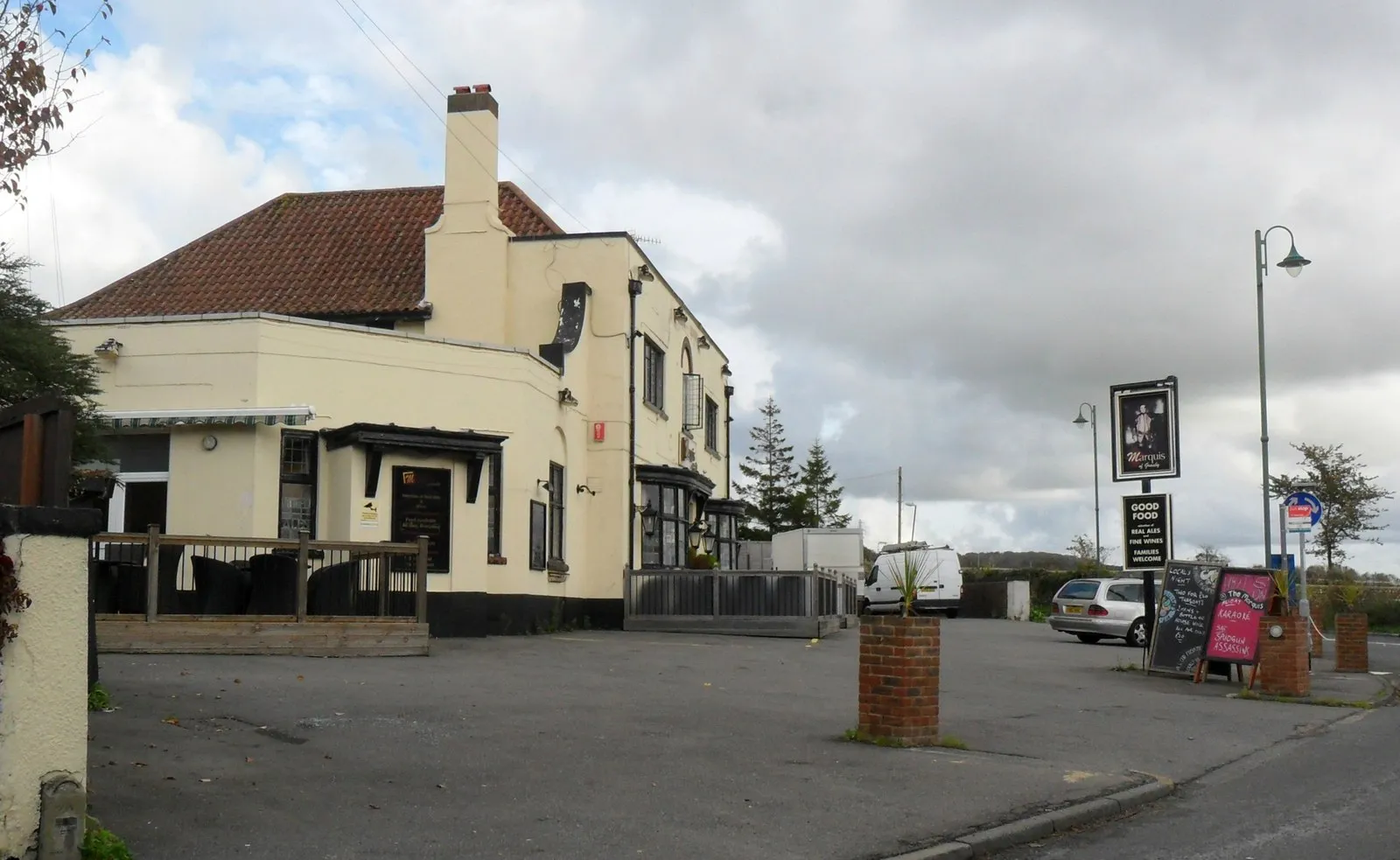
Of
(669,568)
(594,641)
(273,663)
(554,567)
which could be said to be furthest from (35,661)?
(669,568)

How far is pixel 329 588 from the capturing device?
17000 mm

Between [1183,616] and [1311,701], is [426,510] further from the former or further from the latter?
[1311,701]

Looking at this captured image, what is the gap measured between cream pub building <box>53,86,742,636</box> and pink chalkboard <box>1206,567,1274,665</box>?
10702mm

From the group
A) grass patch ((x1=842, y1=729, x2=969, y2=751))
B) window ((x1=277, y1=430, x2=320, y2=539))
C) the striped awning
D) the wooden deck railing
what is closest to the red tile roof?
window ((x1=277, y1=430, x2=320, y2=539))

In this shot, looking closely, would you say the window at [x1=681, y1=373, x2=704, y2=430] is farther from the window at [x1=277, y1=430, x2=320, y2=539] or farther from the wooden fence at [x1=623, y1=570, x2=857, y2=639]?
the window at [x1=277, y1=430, x2=320, y2=539]

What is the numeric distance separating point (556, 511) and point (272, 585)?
8.85 metres

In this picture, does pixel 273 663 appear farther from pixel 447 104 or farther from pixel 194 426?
pixel 447 104

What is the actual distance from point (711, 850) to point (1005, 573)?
153 feet

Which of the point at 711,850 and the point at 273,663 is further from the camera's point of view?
the point at 273,663

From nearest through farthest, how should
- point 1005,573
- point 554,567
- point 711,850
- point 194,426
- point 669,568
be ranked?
point 711,850 < point 194,426 < point 554,567 < point 669,568 < point 1005,573

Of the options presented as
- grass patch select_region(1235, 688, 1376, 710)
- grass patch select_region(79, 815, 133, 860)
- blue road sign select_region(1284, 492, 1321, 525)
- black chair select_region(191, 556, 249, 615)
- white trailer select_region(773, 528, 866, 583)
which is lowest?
grass patch select_region(1235, 688, 1376, 710)

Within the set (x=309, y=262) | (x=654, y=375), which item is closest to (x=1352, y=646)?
(x=654, y=375)

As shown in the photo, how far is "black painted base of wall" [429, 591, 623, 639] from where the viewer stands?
20.8 metres

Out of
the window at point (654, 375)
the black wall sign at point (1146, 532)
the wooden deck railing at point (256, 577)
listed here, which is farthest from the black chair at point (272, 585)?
the window at point (654, 375)
